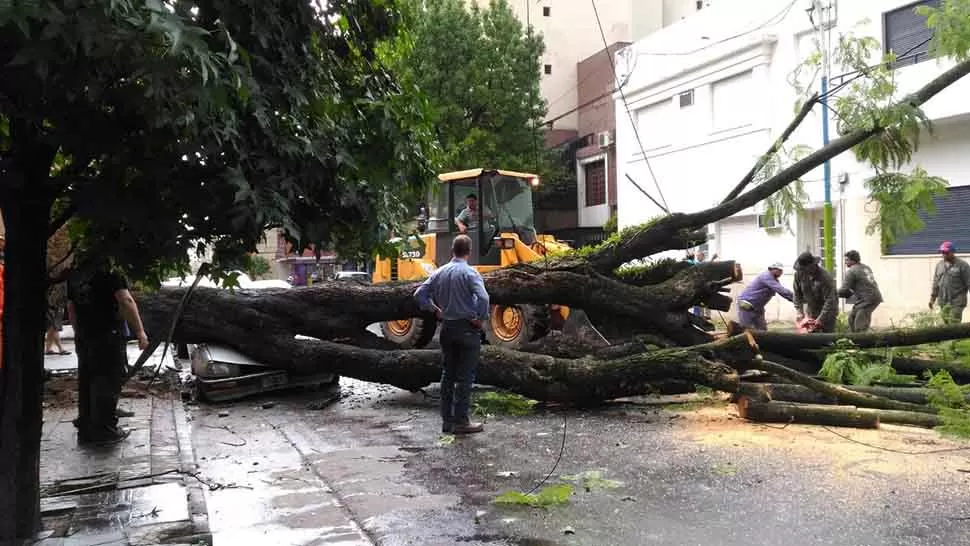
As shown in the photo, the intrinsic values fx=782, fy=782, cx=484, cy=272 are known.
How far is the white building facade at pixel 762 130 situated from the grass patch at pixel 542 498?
818 cm

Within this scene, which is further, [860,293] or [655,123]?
[655,123]

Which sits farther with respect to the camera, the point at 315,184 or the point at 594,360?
the point at 594,360

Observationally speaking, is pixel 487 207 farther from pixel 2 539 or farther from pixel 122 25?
A: pixel 122 25

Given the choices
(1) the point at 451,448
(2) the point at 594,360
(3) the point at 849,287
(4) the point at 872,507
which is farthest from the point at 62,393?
(3) the point at 849,287

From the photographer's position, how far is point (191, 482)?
556 centimetres

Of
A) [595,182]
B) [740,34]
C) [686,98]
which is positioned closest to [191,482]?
[740,34]

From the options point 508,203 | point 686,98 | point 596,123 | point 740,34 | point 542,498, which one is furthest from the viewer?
point 596,123

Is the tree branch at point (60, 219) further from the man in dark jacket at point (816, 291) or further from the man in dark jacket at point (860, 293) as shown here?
the man in dark jacket at point (860, 293)

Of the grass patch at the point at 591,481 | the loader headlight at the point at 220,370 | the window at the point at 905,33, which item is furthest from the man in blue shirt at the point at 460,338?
the window at the point at 905,33

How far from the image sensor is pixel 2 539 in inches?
164

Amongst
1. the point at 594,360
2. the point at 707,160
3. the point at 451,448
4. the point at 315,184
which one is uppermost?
the point at 707,160

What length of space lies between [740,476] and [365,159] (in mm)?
3465

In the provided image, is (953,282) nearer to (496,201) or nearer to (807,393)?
(807,393)

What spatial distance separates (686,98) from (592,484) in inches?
714
